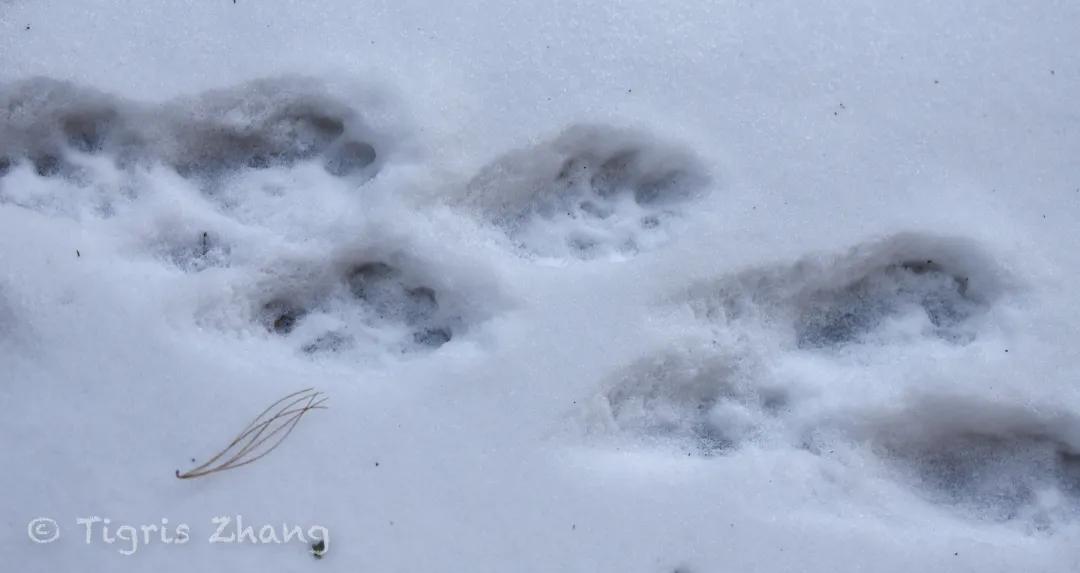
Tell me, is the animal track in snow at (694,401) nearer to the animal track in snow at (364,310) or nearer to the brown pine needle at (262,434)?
the animal track in snow at (364,310)

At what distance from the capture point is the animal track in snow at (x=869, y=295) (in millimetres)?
1533

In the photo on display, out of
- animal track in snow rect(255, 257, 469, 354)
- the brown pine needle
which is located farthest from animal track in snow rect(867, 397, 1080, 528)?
the brown pine needle

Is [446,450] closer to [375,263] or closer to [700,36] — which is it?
[375,263]

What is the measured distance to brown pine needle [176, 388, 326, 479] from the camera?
1.43 meters

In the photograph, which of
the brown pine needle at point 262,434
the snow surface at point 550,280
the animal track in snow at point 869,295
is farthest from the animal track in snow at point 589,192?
the brown pine needle at point 262,434

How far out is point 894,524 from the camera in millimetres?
1453

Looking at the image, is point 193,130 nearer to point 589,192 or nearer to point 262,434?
point 262,434

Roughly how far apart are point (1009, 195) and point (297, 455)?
1.26 meters

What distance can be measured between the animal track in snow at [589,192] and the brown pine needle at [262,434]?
1.41 ft

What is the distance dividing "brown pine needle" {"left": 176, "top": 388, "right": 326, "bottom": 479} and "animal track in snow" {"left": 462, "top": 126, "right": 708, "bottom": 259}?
1.41ft

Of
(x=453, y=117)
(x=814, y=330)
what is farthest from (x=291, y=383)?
(x=814, y=330)

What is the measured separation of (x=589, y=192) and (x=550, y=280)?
18 centimetres

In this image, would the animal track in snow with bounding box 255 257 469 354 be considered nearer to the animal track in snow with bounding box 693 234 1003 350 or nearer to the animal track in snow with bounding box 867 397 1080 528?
the animal track in snow with bounding box 693 234 1003 350

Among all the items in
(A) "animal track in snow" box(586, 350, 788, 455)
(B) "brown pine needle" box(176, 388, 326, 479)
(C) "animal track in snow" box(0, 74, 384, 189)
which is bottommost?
(B) "brown pine needle" box(176, 388, 326, 479)
